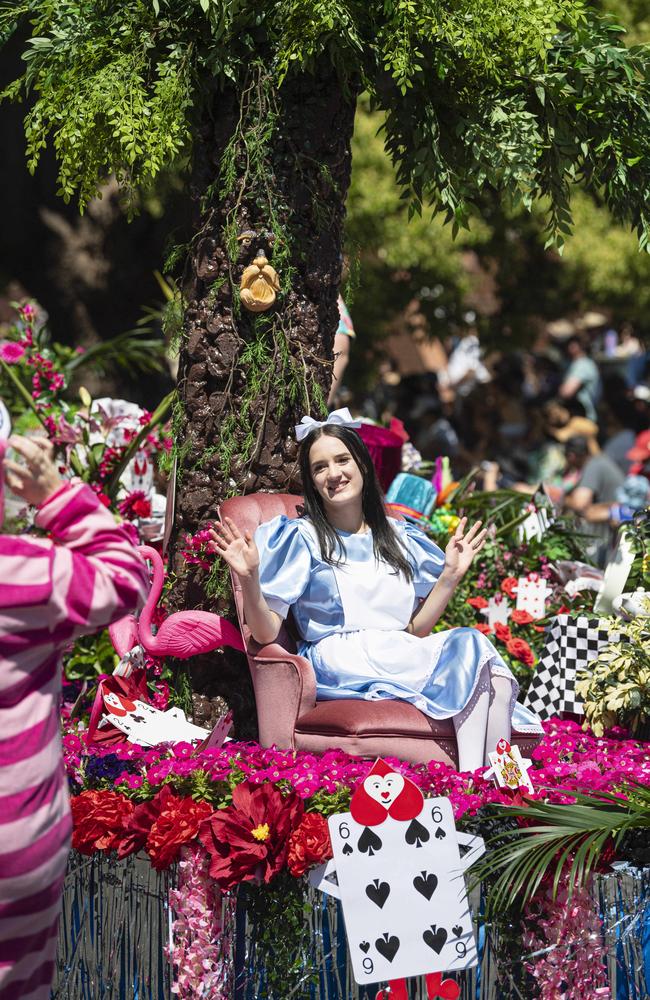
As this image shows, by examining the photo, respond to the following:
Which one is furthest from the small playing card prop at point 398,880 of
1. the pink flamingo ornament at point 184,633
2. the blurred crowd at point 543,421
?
the blurred crowd at point 543,421

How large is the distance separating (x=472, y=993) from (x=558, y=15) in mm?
3275

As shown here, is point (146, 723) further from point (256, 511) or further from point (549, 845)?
point (549, 845)

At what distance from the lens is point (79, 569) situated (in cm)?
288

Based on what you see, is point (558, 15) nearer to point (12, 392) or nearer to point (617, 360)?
point (12, 392)

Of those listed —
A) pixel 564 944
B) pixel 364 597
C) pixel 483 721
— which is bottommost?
pixel 564 944

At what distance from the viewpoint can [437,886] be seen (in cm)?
392

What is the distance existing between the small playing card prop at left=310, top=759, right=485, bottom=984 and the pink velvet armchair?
436 millimetres

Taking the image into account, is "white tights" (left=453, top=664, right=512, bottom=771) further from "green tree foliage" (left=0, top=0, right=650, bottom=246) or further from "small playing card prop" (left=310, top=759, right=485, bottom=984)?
"green tree foliage" (left=0, top=0, right=650, bottom=246)

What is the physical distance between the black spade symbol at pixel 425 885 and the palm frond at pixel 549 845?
5.2 inches

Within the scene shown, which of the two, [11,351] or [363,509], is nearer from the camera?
[363,509]

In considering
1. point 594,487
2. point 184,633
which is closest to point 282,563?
point 184,633

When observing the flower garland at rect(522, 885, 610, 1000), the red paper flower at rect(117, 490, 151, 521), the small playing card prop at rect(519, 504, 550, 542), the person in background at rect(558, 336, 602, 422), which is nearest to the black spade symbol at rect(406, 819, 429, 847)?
the flower garland at rect(522, 885, 610, 1000)

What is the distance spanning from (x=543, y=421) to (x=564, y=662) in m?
8.06

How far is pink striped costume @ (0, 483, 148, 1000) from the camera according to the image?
281cm
